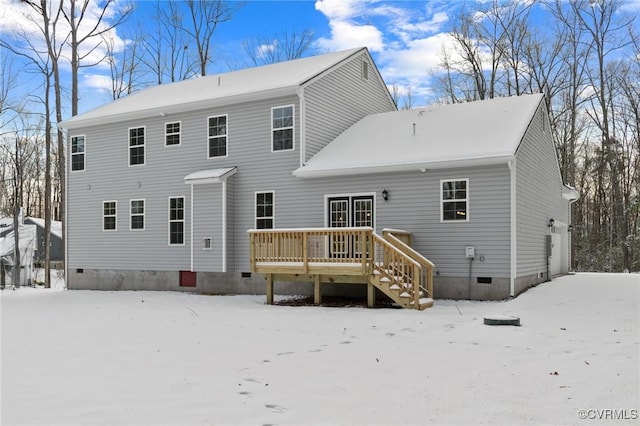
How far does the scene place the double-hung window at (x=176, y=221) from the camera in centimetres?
1647

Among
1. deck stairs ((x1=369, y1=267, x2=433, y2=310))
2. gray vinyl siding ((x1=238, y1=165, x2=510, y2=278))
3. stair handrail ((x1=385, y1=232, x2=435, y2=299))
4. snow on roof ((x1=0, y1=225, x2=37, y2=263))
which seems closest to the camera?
deck stairs ((x1=369, y1=267, x2=433, y2=310))

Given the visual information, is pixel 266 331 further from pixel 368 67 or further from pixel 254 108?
pixel 368 67

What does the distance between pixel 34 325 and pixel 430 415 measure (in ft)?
26.7

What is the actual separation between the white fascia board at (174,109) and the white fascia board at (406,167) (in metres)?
2.35

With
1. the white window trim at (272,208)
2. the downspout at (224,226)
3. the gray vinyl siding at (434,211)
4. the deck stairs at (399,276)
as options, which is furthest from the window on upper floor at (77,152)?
the deck stairs at (399,276)

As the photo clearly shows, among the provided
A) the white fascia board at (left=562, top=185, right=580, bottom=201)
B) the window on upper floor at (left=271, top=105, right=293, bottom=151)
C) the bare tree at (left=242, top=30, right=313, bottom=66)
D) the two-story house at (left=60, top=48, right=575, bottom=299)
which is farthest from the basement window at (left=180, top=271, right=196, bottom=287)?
the bare tree at (left=242, top=30, right=313, bottom=66)

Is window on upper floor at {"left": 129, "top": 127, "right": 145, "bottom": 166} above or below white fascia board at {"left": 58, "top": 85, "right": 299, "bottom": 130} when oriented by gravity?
below

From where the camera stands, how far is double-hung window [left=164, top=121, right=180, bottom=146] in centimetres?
1678

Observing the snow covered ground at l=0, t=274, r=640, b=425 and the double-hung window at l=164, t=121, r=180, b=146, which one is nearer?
the snow covered ground at l=0, t=274, r=640, b=425

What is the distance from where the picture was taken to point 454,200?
1275cm

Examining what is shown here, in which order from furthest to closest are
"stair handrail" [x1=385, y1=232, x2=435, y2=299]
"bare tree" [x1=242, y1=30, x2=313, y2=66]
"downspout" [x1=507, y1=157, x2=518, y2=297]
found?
1. "bare tree" [x1=242, y1=30, x2=313, y2=66]
2. "downspout" [x1=507, y1=157, x2=518, y2=297]
3. "stair handrail" [x1=385, y1=232, x2=435, y2=299]

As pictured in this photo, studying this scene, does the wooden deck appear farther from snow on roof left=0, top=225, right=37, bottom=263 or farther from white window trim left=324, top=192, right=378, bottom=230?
snow on roof left=0, top=225, right=37, bottom=263

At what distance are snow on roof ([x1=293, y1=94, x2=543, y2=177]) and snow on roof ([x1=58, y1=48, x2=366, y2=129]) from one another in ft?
7.13

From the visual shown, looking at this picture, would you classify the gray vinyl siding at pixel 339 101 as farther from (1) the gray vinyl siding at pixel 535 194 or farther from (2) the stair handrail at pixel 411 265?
(1) the gray vinyl siding at pixel 535 194
